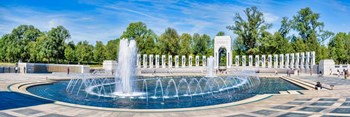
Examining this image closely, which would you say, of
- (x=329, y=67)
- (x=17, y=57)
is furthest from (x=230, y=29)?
(x=17, y=57)

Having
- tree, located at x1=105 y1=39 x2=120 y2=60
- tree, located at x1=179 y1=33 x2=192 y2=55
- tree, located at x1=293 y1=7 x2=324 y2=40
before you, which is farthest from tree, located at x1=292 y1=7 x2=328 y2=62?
tree, located at x1=105 y1=39 x2=120 y2=60

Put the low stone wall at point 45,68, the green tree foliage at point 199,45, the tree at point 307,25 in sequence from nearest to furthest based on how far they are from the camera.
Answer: the low stone wall at point 45,68 → the tree at point 307,25 → the green tree foliage at point 199,45

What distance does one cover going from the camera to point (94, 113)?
332 inches

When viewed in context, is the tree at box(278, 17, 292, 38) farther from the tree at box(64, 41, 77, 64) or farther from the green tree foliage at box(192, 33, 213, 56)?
the tree at box(64, 41, 77, 64)

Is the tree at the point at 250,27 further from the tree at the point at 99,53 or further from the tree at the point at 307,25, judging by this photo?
the tree at the point at 99,53

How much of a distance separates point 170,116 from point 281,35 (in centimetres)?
5519

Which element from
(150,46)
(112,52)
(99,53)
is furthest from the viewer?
(99,53)

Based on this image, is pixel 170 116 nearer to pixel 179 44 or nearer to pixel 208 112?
pixel 208 112

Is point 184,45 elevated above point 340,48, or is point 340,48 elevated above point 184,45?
point 184,45

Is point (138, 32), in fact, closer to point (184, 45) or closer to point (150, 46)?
point (150, 46)

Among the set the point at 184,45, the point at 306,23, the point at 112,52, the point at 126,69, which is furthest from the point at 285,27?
the point at 126,69

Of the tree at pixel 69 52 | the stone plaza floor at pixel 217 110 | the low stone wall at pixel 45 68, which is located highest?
the tree at pixel 69 52

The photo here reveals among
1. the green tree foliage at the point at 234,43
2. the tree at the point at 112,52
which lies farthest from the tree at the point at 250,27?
the tree at the point at 112,52

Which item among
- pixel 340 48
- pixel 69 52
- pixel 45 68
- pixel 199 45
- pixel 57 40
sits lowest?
pixel 45 68
